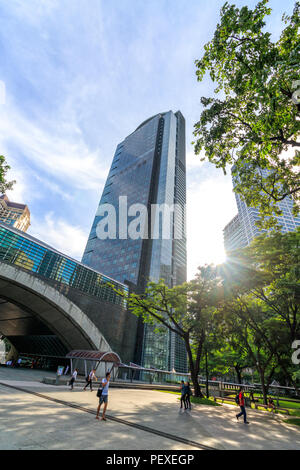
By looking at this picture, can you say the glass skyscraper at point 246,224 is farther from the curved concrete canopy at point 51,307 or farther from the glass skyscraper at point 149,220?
the curved concrete canopy at point 51,307

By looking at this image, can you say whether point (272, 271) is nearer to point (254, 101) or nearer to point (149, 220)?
point (254, 101)

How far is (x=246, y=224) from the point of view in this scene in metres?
133

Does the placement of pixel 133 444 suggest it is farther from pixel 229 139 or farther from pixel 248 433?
pixel 229 139

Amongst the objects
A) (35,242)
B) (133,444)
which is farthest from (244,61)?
(35,242)

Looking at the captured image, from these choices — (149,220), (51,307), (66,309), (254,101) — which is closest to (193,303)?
(254,101)

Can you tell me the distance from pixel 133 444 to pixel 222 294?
44.3 ft

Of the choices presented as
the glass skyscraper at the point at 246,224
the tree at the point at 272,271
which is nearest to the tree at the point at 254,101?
the tree at the point at 272,271

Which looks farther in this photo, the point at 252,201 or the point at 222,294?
the point at 222,294

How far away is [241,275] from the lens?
15.2 m

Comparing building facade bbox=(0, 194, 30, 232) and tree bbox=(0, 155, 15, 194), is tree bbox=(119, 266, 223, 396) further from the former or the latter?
building facade bbox=(0, 194, 30, 232)

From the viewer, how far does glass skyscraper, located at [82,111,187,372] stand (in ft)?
176

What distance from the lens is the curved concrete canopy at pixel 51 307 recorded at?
26.7 meters

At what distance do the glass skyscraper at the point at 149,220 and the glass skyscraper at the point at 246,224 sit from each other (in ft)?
150

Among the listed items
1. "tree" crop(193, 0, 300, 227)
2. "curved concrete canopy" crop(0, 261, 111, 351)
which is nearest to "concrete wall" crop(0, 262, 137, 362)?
"curved concrete canopy" crop(0, 261, 111, 351)
